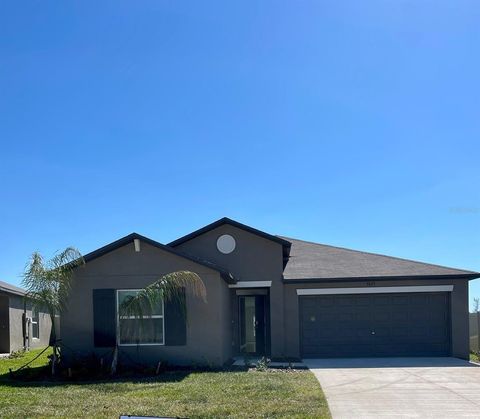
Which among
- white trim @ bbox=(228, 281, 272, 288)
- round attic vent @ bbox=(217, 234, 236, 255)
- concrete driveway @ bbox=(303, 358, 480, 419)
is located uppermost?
round attic vent @ bbox=(217, 234, 236, 255)

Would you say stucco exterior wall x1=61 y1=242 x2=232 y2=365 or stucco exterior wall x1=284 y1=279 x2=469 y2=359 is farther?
stucco exterior wall x1=284 y1=279 x2=469 y2=359

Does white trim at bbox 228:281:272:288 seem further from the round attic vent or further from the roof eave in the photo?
the round attic vent

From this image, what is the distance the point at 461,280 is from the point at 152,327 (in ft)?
32.5

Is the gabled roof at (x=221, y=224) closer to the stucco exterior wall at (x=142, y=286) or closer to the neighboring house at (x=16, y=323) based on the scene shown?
the stucco exterior wall at (x=142, y=286)

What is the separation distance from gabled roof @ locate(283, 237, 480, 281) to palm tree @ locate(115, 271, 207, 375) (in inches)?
160

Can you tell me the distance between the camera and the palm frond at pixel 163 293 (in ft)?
46.2

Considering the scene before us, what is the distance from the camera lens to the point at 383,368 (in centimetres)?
1510

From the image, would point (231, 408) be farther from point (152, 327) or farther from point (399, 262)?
point (399, 262)

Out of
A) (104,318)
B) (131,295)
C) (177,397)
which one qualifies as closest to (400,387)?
(177,397)

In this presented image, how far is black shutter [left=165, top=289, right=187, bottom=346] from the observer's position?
1505 cm

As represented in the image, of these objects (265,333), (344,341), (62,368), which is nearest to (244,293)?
(265,333)

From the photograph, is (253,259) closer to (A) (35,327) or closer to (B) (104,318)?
(B) (104,318)

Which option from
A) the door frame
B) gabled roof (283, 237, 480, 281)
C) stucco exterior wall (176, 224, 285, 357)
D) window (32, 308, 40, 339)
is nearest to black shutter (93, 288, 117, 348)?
stucco exterior wall (176, 224, 285, 357)

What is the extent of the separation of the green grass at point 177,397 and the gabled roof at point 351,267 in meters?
5.28
